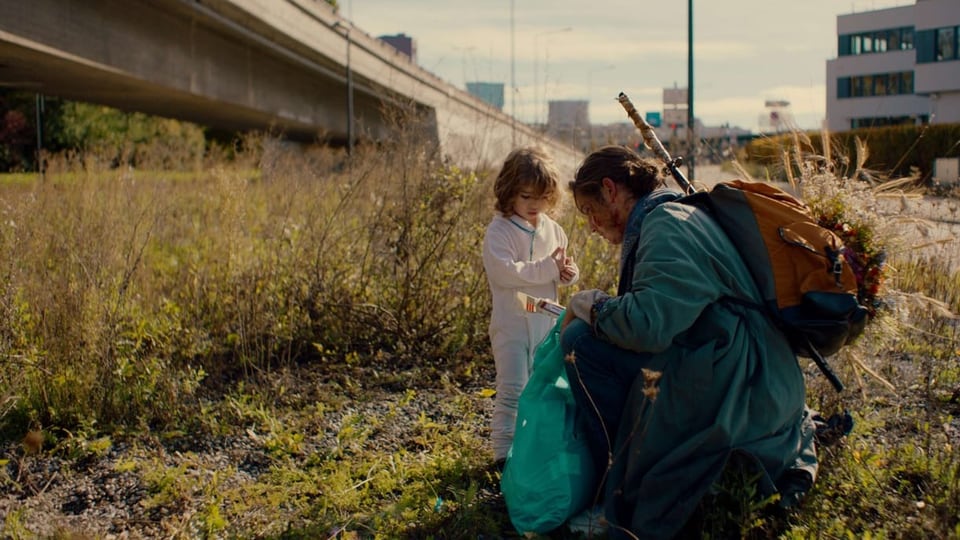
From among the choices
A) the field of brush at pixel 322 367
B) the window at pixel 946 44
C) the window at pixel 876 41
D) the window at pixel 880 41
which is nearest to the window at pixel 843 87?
the window at pixel 876 41

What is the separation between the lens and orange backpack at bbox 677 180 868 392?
10.9 ft

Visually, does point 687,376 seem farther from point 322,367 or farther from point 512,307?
point 322,367

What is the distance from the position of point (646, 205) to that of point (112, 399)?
2907mm

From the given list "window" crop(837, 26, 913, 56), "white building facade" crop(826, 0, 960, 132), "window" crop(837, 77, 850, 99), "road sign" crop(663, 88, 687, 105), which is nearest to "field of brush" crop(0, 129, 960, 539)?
"road sign" crop(663, 88, 687, 105)

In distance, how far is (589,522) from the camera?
3.54 meters

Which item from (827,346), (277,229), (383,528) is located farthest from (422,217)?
(827,346)

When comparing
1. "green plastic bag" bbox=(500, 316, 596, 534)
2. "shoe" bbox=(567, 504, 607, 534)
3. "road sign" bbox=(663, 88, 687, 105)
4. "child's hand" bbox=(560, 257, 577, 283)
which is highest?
"road sign" bbox=(663, 88, 687, 105)

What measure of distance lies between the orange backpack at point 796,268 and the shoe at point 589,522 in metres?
0.91

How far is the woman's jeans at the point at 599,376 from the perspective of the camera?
11.8 feet

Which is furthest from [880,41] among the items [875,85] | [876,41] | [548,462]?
[548,462]

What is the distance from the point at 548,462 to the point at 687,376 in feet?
2.12

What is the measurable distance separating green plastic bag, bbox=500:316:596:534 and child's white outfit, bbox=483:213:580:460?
23.5 inches

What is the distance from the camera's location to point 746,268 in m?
3.46

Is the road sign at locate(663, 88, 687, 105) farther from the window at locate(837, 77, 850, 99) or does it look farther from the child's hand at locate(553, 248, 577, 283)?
the window at locate(837, 77, 850, 99)
